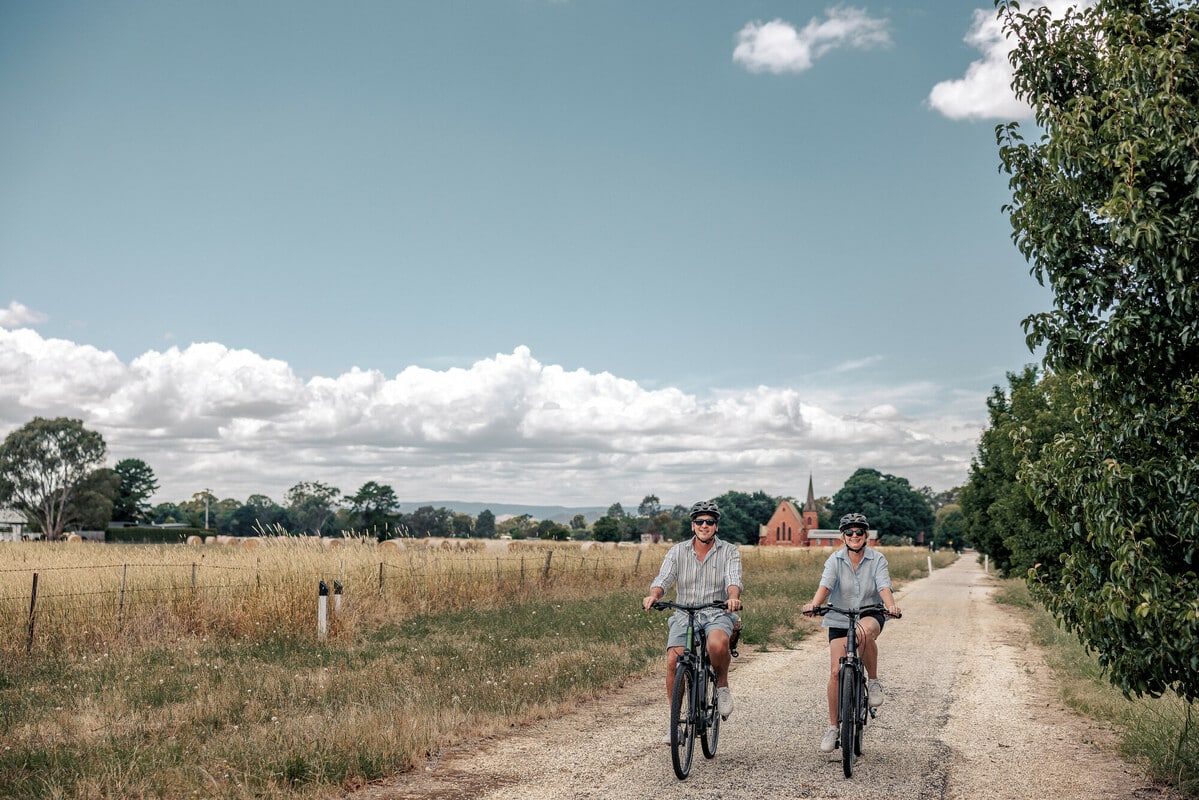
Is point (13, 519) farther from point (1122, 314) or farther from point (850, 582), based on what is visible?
point (1122, 314)

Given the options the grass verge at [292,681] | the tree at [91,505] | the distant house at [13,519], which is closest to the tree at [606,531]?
the tree at [91,505]

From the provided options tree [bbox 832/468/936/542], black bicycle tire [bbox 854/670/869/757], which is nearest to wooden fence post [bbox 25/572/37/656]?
black bicycle tire [bbox 854/670/869/757]

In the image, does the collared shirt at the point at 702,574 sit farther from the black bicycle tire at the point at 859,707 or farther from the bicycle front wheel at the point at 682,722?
the black bicycle tire at the point at 859,707

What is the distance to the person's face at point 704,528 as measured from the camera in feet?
24.2

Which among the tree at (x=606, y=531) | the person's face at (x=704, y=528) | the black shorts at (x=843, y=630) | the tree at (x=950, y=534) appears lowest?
the tree at (x=950, y=534)

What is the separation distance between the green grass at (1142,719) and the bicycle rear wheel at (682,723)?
276 cm

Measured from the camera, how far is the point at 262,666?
12227mm

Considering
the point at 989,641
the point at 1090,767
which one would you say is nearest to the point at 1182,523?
the point at 1090,767

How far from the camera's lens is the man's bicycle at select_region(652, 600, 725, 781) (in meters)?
6.93

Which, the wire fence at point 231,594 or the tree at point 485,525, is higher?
the wire fence at point 231,594

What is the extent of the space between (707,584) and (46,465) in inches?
3852

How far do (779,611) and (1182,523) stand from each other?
1520 cm

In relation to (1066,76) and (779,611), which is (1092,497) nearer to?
(1066,76)

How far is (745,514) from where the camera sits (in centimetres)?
15025
